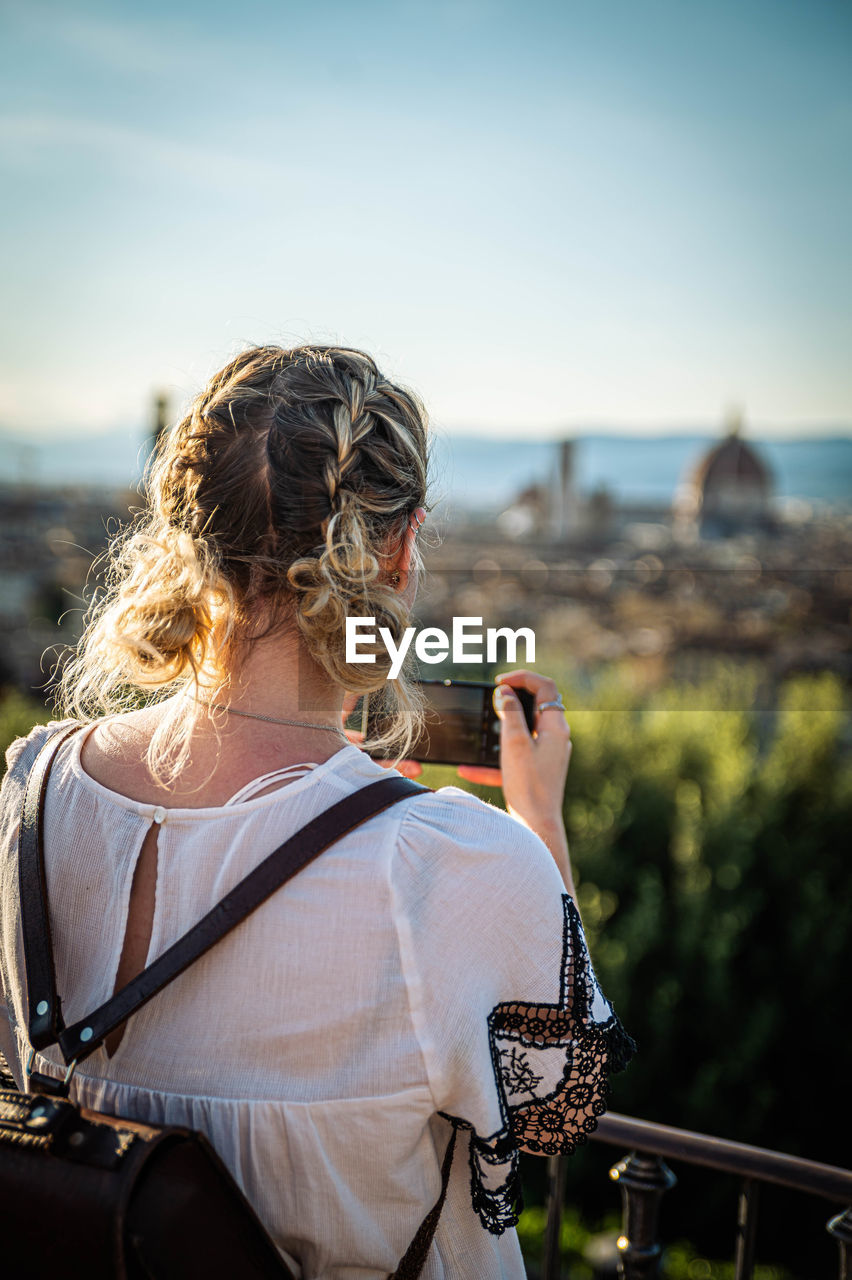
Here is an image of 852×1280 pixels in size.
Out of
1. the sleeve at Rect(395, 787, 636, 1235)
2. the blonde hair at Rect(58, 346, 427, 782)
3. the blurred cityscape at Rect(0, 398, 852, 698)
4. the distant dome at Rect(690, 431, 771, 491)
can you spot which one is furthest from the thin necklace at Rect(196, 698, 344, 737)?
the distant dome at Rect(690, 431, 771, 491)

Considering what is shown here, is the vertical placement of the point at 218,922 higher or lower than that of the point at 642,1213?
higher

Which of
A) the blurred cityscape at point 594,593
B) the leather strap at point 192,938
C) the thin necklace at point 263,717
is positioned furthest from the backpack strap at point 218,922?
the blurred cityscape at point 594,593

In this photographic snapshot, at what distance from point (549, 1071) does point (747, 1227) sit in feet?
2.94

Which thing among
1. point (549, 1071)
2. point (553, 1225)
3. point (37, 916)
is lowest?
point (553, 1225)

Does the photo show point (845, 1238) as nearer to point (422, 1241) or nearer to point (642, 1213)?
point (642, 1213)

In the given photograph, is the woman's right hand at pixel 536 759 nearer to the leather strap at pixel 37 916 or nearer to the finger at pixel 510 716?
the finger at pixel 510 716

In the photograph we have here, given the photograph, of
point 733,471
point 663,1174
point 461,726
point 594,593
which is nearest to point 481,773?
point 461,726

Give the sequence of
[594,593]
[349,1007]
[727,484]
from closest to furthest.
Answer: [349,1007] → [594,593] → [727,484]

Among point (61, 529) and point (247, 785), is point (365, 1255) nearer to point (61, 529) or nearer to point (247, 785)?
point (247, 785)

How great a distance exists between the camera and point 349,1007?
2.76ft

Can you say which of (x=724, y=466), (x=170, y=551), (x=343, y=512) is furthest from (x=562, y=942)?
(x=724, y=466)

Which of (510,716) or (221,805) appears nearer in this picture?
(221,805)

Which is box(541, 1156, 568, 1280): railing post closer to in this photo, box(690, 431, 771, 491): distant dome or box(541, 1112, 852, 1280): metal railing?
box(541, 1112, 852, 1280): metal railing

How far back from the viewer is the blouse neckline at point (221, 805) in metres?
0.89
